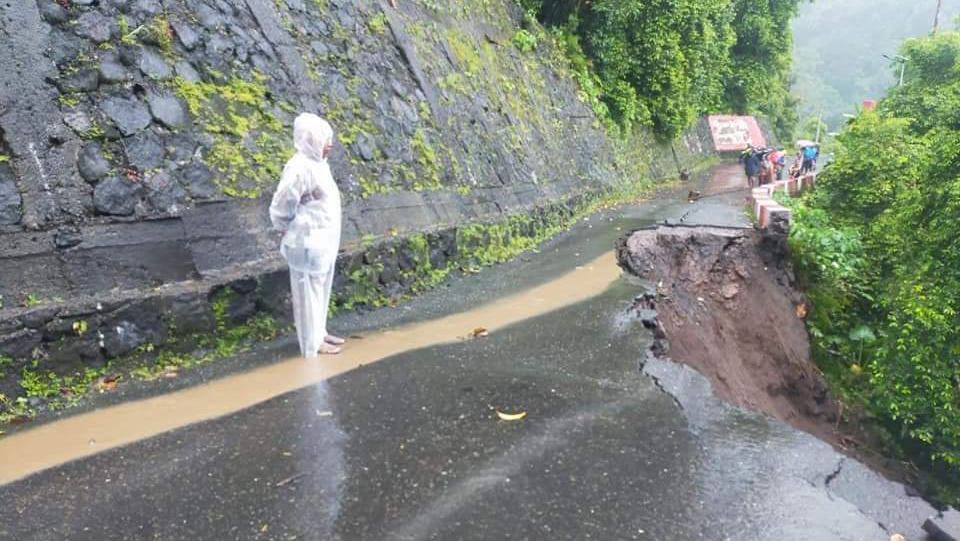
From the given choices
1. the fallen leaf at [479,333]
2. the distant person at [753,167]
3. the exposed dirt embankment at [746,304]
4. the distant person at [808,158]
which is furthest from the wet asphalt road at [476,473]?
the distant person at [808,158]

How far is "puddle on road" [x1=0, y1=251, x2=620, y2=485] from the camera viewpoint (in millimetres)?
4106

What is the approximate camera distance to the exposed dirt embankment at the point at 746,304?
1002cm

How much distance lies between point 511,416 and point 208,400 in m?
2.19

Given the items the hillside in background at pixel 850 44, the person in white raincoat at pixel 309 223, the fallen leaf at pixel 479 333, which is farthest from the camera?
the hillside in background at pixel 850 44

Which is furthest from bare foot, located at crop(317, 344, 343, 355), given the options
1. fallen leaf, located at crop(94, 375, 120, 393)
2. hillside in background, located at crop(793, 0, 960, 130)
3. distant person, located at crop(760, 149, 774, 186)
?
hillside in background, located at crop(793, 0, 960, 130)

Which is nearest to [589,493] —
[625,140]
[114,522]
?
[114,522]

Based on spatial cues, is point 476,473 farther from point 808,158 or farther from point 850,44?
point 850,44

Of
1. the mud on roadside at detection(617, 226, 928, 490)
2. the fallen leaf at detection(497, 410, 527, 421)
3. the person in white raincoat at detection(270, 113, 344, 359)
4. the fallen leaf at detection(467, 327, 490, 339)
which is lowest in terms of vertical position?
the mud on roadside at detection(617, 226, 928, 490)

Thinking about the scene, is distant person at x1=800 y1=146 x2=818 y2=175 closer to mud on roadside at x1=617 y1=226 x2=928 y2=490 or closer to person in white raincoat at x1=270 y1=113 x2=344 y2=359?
mud on roadside at x1=617 y1=226 x2=928 y2=490

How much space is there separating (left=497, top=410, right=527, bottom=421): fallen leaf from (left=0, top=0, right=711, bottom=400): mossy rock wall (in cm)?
272

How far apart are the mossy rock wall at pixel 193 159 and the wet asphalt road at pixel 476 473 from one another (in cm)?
152

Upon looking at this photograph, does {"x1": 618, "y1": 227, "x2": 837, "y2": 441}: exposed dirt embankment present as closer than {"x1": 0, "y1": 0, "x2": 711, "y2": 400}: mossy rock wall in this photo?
No

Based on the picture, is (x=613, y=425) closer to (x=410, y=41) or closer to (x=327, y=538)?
(x=327, y=538)

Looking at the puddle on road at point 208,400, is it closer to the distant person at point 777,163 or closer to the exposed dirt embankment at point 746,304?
the exposed dirt embankment at point 746,304
